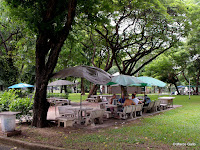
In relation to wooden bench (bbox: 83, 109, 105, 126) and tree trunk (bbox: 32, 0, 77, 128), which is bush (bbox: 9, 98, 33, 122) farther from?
wooden bench (bbox: 83, 109, 105, 126)

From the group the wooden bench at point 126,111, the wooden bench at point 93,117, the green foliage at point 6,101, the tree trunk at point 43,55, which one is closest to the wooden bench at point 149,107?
the wooden bench at point 126,111

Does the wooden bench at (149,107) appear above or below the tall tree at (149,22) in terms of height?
below

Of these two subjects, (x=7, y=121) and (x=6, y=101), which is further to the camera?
(x=6, y=101)

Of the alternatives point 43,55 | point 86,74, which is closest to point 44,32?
point 43,55

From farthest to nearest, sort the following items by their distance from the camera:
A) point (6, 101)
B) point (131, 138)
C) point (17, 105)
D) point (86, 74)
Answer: point (6, 101)
point (17, 105)
point (86, 74)
point (131, 138)

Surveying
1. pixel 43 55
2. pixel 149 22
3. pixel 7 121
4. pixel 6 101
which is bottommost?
pixel 7 121

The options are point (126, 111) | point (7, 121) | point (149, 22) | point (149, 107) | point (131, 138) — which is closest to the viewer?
point (131, 138)

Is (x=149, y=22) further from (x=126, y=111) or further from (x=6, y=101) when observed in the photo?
(x=6, y=101)

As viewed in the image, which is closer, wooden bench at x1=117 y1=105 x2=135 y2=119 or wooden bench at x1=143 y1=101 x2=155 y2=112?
wooden bench at x1=117 y1=105 x2=135 y2=119

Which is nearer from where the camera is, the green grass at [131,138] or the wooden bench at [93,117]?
the green grass at [131,138]

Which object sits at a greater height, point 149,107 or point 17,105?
point 17,105

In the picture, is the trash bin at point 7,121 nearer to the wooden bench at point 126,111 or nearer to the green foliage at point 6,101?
the green foliage at point 6,101

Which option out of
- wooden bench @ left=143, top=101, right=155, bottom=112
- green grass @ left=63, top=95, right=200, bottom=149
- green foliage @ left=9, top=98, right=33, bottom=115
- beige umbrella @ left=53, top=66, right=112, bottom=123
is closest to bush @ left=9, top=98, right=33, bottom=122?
green foliage @ left=9, top=98, right=33, bottom=115

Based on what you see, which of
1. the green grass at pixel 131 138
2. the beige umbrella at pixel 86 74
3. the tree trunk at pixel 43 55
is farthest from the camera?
the beige umbrella at pixel 86 74
